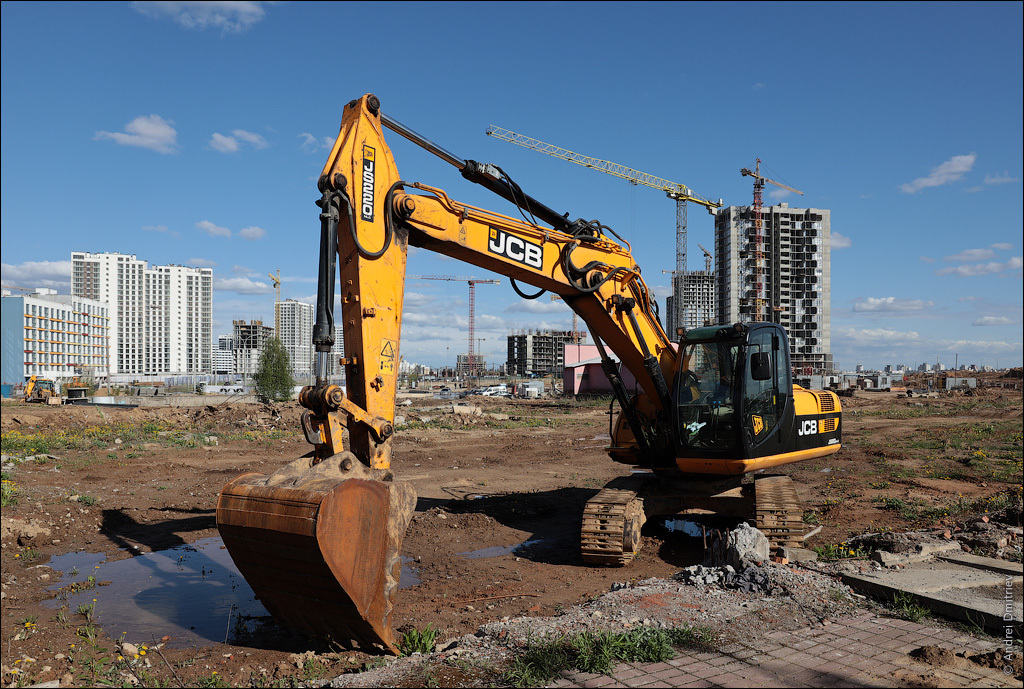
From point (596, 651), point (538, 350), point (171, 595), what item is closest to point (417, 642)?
point (596, 651)

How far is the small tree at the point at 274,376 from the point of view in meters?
45.9

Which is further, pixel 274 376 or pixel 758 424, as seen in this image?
pixel 274 376

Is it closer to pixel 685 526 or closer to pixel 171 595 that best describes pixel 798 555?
pixel 685 526

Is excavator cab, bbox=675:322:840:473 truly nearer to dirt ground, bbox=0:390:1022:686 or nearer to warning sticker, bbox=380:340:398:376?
dirt ground, bbox=0:390:1022:686

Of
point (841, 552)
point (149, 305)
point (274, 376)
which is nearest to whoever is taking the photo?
point (841, 552)

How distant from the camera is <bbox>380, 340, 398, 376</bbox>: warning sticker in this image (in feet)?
22.0

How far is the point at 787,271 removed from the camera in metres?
99.9

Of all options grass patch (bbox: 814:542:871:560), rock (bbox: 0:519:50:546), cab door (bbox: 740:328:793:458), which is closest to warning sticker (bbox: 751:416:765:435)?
cab door (bbox: 740:328:793:458)

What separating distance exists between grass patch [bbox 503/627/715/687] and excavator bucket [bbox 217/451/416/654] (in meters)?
1.28

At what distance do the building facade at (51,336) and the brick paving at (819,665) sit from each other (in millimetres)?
93678

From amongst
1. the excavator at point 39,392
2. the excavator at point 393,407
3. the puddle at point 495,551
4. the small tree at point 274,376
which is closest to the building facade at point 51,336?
the excavator at point 39,392

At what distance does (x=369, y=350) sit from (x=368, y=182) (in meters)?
1.75

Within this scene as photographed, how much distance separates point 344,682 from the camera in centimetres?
490

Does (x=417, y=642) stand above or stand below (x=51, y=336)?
below
